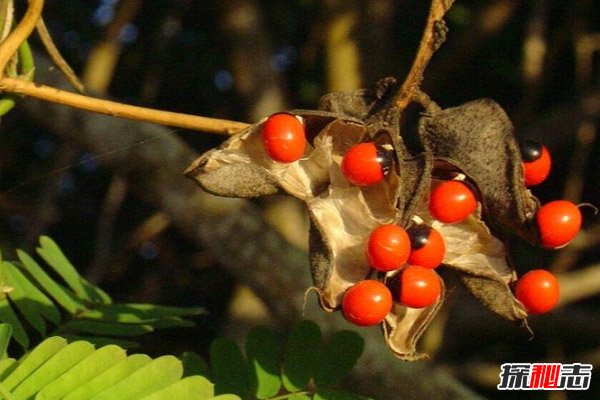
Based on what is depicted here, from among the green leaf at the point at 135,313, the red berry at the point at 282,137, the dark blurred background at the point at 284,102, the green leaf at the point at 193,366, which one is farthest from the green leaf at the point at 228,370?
the dark blurred background at the point at 284,102

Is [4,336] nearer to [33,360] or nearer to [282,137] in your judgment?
[33,360]

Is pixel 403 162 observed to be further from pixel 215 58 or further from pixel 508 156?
pixel 215 58

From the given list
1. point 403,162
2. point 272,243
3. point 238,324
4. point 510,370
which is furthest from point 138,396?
point 238,324

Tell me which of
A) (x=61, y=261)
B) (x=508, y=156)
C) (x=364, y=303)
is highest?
(x=508, y=156)

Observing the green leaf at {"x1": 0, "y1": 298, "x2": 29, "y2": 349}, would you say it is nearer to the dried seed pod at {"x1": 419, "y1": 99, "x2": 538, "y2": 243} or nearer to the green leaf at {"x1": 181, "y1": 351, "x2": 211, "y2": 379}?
the green leaf at {"x1": 181, "y1": 351, "x2": 211, "y2": 379}

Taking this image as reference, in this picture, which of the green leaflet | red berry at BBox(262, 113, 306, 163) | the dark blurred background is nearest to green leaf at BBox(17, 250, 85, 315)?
the green leaflet

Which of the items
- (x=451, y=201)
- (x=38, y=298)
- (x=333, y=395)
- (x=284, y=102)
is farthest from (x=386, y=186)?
(x=284, y=102)
